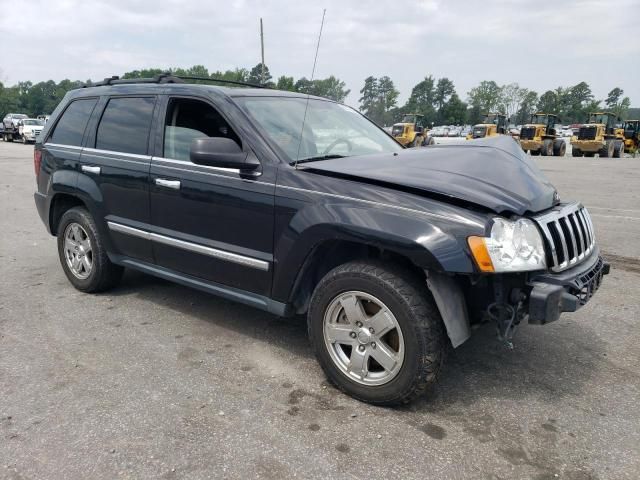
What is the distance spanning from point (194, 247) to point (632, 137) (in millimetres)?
35072

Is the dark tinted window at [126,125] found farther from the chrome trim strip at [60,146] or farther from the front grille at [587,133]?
the front grille at [587,133]

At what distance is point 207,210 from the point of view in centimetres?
356

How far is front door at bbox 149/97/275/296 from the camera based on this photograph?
3318mm

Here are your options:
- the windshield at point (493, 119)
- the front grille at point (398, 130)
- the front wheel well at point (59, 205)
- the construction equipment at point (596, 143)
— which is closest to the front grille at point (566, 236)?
the front wheel well at point (59, 205)

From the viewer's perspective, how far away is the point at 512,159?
3312mm

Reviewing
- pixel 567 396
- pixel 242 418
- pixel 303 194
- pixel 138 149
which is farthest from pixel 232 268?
pixel 567 396

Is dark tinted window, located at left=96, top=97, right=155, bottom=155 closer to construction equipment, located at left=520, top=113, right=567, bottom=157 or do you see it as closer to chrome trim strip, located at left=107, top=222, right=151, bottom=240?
chrome trim strip, located at left=107, top=222, right=151, bottom=240

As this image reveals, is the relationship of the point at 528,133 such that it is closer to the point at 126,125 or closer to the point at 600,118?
the point at 600,118

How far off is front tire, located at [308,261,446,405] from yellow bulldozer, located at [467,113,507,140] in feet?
98.9

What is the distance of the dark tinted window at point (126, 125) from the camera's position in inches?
160

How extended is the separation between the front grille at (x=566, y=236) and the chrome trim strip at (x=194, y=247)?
1.66 m

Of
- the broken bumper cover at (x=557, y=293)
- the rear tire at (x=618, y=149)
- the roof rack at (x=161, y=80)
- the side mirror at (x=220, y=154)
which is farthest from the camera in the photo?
the rear tire at (x=618, y=149)

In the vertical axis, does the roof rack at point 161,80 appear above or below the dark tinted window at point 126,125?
above

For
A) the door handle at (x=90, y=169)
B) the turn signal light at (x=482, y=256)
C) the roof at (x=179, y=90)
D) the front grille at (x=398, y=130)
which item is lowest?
the turn signal light at (x=482, y=256)
